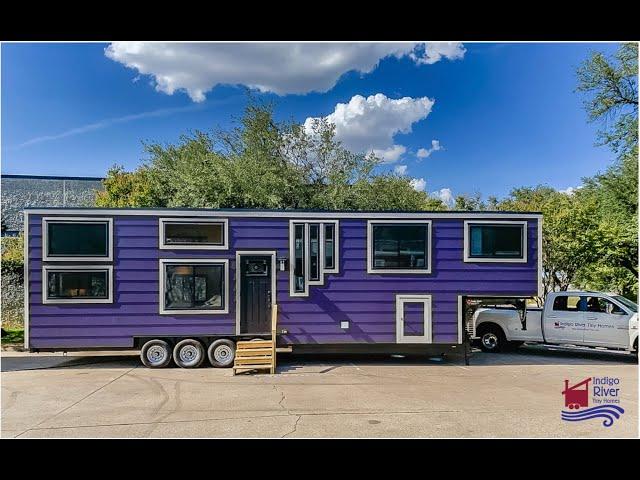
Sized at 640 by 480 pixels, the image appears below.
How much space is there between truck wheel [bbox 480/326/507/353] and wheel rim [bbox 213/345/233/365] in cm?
667

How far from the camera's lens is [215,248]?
9328 millimetres

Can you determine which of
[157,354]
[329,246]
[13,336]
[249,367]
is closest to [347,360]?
[249,367]

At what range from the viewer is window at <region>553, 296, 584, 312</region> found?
10734 millimetres

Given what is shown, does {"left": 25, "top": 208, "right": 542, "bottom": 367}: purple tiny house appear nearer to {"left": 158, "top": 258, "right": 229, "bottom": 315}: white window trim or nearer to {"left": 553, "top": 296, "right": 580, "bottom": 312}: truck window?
{"left": 158, "top": 258, "right": 229, "bottom": 315}: white window trim

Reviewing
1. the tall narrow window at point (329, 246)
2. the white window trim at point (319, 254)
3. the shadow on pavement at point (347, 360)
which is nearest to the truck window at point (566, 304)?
the shadow on pavement at point (347, 360)

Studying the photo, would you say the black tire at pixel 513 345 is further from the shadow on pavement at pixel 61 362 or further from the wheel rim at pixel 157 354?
the shadow on pavement at pixel 61 362

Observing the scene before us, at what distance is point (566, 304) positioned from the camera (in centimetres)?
1089

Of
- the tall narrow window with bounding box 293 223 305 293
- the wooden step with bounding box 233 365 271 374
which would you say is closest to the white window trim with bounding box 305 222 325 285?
the tall narrow window with bounding box 293 223 305 293

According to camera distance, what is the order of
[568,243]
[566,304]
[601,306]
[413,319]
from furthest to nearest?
[568,243], [566,304], [601,306], [413,319]

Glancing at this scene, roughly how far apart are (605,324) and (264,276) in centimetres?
805

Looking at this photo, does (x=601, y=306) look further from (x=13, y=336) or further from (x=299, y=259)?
(x=13, y=336)

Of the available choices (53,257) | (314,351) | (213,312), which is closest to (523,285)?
(314,351)

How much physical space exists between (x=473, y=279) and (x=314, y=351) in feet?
12.5

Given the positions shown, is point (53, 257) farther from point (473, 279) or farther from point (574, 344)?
point (574, 344)
